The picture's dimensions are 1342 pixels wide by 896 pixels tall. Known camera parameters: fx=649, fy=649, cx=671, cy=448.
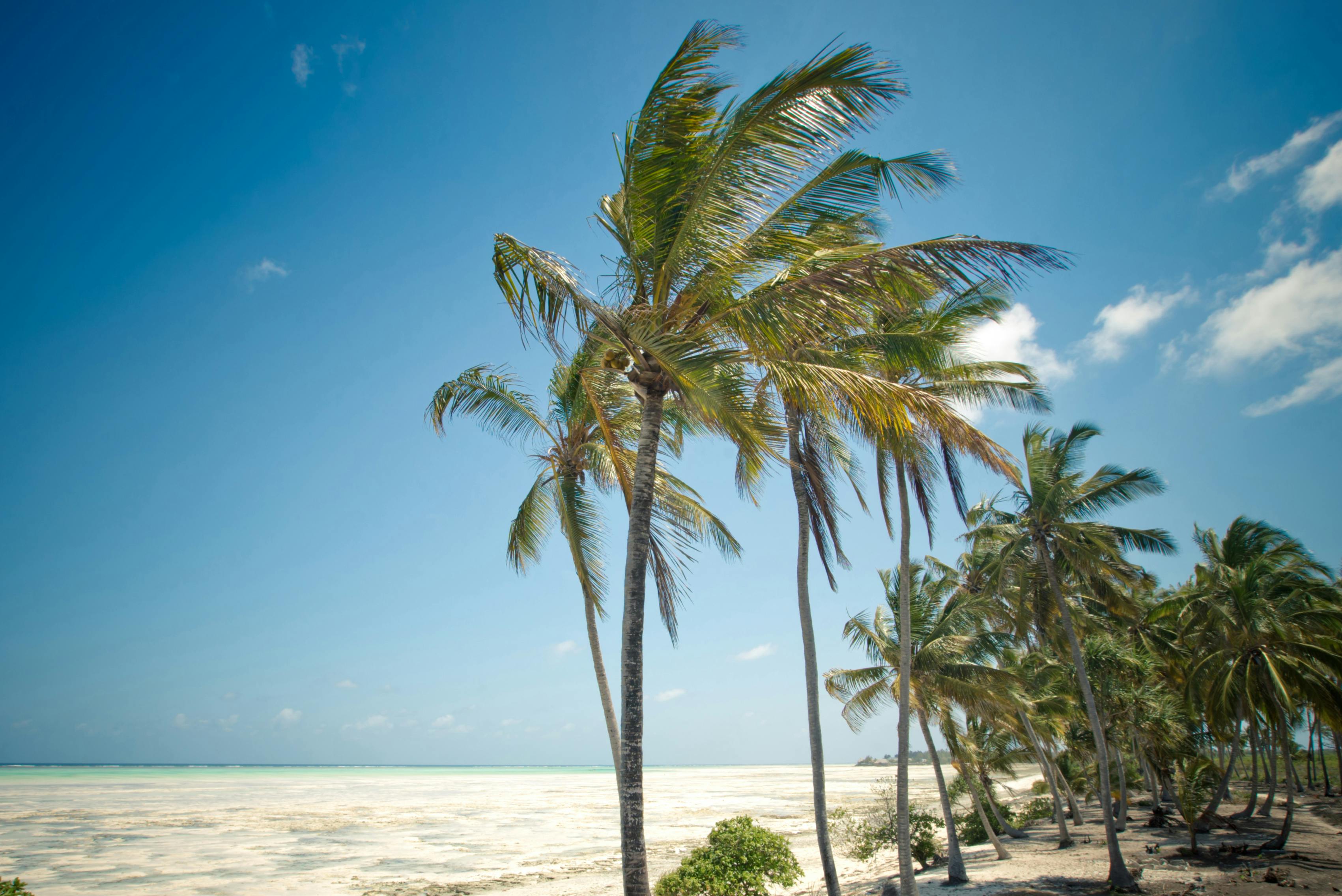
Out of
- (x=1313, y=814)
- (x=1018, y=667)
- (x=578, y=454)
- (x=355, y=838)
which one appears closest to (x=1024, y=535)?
(x=1018, y=667)

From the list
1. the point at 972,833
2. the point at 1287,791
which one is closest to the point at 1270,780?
the point at 1287,791

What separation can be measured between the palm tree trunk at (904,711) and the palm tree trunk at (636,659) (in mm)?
5309

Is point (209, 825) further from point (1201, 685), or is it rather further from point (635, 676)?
point (1201, 685)

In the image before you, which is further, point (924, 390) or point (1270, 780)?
point (1270, 780)

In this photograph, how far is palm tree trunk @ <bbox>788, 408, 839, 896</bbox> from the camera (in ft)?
30.9

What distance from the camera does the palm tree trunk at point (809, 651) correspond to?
9.43 meters

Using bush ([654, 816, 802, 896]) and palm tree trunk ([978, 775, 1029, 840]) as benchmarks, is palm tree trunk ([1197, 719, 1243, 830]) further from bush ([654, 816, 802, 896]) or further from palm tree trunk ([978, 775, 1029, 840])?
bush ([654, 816, 802, 896])

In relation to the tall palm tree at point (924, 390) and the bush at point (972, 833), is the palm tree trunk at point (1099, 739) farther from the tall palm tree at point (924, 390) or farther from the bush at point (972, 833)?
the bush at point (972, 833)

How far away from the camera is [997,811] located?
61.2ft

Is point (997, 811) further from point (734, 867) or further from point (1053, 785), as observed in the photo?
point (734, 867)

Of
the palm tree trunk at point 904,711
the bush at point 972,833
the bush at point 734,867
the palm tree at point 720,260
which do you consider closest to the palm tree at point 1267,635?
the bush at point 972,833

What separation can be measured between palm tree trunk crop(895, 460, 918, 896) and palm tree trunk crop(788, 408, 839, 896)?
109 centimetres

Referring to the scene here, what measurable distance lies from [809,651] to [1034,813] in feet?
71.2

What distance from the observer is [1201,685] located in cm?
1730
